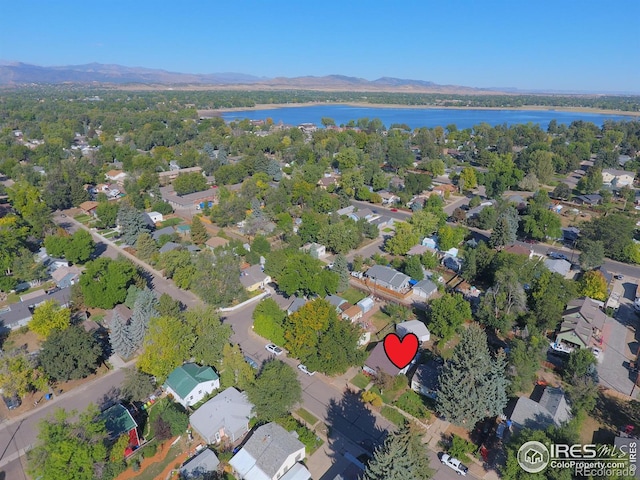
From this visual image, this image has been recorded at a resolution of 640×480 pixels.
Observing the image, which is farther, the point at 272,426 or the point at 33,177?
the point at 33,177

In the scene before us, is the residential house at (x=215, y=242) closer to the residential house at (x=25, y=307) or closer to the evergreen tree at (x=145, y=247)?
the evergreen tree at (x=145, y=247)

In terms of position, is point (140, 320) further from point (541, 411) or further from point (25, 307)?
point (541, 411)

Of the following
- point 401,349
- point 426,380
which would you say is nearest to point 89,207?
point 401,349

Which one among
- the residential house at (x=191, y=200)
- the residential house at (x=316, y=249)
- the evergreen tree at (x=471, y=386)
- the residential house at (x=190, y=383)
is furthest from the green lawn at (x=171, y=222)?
the evergreen tree at (x=471, y=386)

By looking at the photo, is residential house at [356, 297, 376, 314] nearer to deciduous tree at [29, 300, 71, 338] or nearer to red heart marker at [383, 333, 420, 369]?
red heart marker at [383, 333, 420, 369]

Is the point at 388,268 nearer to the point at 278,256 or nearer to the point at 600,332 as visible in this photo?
the point at 278,256

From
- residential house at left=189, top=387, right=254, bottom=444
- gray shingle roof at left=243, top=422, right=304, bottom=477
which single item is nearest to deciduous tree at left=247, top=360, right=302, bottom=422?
gray shingle roof at left=243, top=422, right=304, bottom=477

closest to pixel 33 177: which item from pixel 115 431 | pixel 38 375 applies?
pixel 38 375
